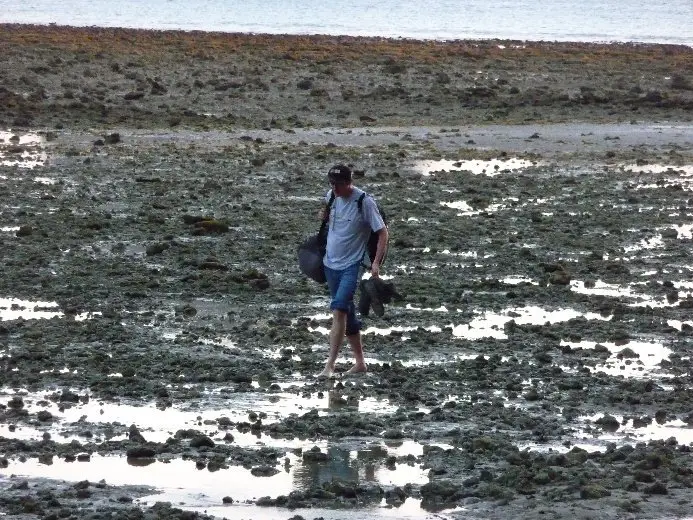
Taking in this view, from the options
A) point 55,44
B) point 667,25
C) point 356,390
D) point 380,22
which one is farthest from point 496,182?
point 667,25

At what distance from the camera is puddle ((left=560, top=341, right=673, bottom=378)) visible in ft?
38.3

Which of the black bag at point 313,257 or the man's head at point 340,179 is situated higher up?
the man's head at point 340,179

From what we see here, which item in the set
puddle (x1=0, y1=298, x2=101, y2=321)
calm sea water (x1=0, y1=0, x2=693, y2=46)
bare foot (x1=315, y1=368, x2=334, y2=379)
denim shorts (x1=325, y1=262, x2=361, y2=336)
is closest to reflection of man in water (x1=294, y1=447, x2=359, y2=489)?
bare foot (x1=315, y1=368, x2=334, y2=379)

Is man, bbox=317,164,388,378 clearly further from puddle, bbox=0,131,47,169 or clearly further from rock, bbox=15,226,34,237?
puddle, bbox=0,131,47,169

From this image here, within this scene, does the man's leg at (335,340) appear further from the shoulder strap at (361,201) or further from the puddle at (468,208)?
the puddle at (468,208)

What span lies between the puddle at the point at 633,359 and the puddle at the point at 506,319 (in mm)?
688

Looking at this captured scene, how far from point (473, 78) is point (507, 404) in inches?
1007

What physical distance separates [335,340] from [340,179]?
1.17 metres

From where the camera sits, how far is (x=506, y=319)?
13.4 metres

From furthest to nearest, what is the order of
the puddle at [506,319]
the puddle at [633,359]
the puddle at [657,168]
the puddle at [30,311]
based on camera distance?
the puddle at [657,168]
the puddle at [30,311]
the puddle at [506,319]
the puddle at [633,359]

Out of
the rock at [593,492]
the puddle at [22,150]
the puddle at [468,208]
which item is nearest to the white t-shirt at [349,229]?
the rock at [593,492]

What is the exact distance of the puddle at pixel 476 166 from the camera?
22547mm

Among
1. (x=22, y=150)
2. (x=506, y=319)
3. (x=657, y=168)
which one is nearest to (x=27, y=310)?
(x=506, y=319)

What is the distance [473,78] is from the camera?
3566 cm
